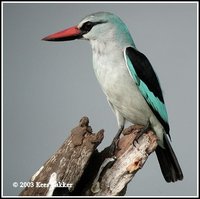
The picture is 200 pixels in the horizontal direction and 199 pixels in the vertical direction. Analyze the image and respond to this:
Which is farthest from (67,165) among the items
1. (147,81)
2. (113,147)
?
(147,81)

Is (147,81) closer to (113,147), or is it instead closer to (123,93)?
(123,93)

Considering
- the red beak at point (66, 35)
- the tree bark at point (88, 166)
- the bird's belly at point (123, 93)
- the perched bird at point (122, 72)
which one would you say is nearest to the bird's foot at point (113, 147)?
the tree bark at point (88, 166)

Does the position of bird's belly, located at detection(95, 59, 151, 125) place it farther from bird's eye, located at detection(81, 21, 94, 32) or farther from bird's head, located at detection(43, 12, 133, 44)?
bird's eye, located at detection(81, 21, 94, 32)

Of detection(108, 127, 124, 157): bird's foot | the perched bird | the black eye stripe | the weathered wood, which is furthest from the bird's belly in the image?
the weathered wood

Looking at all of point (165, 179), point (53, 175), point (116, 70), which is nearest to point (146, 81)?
point (116, 70)

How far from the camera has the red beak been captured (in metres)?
5.25

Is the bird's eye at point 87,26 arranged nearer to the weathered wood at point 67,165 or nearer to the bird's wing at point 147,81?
the bird's wing at point 147,81

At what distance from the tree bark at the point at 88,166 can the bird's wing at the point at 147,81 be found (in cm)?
52

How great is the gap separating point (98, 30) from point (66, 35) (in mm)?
387

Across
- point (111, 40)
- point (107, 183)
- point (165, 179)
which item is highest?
point (111, 40)

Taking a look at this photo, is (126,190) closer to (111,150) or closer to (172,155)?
(111,150)

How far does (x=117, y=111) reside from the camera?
5.42 meters

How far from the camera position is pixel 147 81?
520 cm

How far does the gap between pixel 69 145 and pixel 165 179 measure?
1813 millimetres
